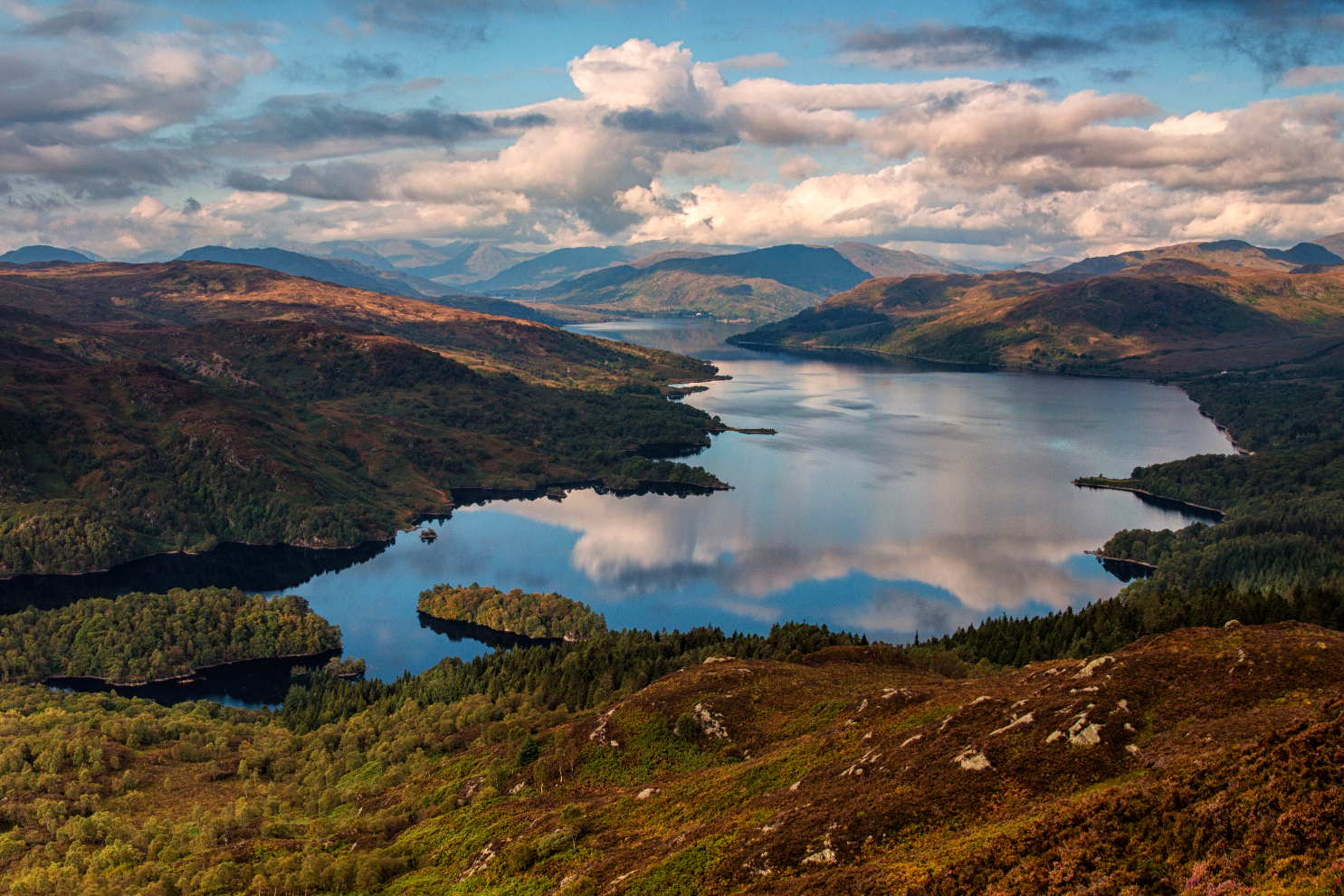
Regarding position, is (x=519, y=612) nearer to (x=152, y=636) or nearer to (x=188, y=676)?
(x=188, y=676)

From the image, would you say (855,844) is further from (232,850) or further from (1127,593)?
(1127,593)

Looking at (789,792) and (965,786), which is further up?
(965,786)

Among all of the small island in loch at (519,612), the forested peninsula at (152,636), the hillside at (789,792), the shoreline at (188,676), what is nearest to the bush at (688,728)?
the hillside at (789,792)

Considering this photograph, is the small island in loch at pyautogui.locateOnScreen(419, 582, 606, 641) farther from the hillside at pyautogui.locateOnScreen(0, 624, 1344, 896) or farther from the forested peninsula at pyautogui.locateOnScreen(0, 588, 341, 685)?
the hillside at pyautogui.locateOnScreen(0, 624, 1344, 896)

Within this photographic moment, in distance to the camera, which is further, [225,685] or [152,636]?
[152,636]

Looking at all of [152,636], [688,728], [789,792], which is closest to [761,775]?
[789,792]

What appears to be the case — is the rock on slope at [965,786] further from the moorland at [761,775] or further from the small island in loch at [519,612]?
the small island in loch at [519,612]

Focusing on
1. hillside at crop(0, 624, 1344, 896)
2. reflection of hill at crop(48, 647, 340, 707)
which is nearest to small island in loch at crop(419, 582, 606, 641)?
reflection of hill at crop(48, 647, 340, 707)
